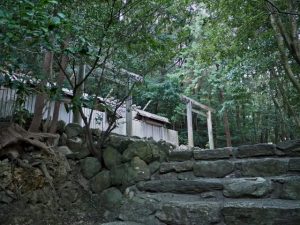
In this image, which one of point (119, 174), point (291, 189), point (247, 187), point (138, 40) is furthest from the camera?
point (138, 40)

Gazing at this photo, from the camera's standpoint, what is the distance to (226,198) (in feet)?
9.10

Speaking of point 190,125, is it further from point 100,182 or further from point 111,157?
point 100,182

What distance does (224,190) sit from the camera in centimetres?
281

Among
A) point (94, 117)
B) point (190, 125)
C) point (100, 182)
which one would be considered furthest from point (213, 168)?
point (190, 125)

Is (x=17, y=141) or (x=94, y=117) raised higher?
(x=94, y=117)

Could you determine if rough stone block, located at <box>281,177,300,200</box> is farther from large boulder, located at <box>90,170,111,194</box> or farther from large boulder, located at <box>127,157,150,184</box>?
large boulder, located at <box>90,170,111,194</box>

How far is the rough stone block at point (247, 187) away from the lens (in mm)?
2672

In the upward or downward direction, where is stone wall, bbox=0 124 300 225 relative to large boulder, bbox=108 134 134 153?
downward

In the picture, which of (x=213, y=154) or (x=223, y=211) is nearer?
(x=223, y=211)

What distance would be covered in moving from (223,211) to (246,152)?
3.81 ft

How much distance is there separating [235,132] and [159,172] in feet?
33.5

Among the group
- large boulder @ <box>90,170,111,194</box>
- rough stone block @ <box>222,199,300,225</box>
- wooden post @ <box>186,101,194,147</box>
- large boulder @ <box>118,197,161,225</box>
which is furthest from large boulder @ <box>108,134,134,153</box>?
wooden post @ <box>186,101,194,147</box>

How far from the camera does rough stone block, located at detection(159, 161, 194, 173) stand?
3.44m

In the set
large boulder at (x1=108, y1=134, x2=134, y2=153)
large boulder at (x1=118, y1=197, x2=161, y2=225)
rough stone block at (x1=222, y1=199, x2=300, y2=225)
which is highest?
large boulder at (x1=108, y1=134, x2=134, y2=153)
